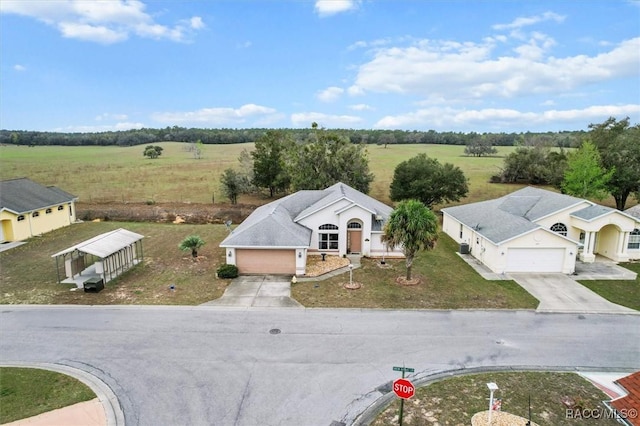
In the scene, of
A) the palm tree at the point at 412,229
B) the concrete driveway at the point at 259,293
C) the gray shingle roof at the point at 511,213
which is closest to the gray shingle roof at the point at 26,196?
the concrete driveway at the point at 259,293

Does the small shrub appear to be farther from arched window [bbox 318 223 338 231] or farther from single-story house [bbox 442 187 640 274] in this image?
single-story house [bbox 442 187 640 274]

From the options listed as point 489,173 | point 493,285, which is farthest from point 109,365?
point 489,173

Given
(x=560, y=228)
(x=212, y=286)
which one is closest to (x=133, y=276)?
(x=212, y=286)

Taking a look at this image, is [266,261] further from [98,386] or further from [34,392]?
[34,392]

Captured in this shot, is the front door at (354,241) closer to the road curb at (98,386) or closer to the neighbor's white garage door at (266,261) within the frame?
the neighbor's white garage door at (266,261)

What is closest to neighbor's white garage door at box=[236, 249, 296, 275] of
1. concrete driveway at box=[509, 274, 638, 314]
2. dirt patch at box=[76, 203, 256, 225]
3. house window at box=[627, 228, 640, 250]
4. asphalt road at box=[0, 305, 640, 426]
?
asphalt road at box=[0, 305, 640, 426]
